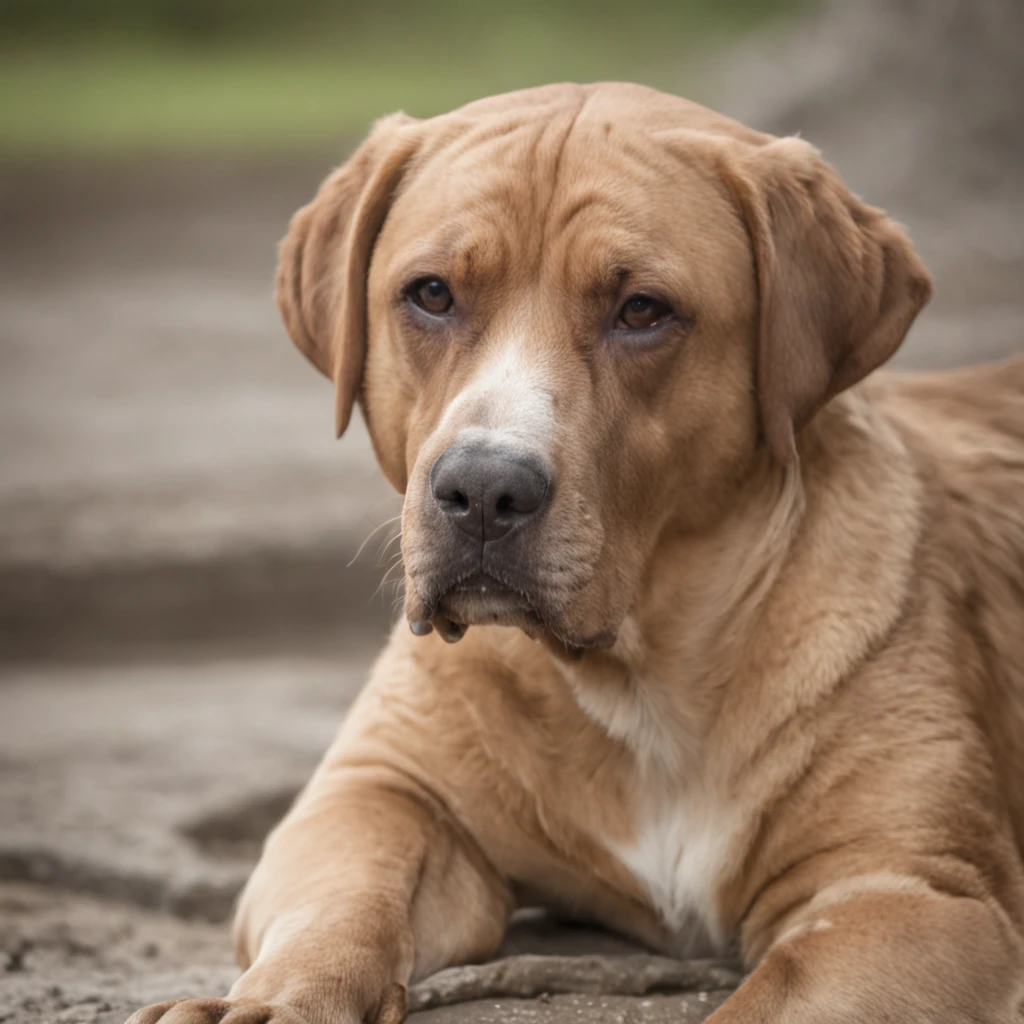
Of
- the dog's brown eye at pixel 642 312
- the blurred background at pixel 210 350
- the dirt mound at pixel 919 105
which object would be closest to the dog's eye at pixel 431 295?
the dog's brown eye at pixel 642 312

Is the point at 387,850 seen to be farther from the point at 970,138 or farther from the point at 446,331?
the point at 970,138

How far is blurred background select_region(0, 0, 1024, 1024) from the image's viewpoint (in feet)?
17.5

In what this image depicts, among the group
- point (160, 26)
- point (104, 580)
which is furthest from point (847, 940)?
point (160, 26)

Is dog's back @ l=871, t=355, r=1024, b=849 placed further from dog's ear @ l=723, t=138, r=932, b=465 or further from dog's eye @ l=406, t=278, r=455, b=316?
dog's eye @ l=406, t=278, r=455, b=316

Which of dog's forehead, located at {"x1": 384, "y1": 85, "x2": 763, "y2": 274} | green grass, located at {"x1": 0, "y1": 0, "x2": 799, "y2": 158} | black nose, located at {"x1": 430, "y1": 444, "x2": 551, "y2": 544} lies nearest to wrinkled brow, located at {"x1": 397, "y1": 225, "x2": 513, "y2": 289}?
dog's forehead, located at {"x1": 384, "y1": 85, "x2": 763, "y2": 274}

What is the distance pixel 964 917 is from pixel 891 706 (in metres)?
0.48

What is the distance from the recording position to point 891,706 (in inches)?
142

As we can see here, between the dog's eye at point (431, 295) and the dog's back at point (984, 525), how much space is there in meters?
1.19

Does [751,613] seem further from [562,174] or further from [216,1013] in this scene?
[216,1013]

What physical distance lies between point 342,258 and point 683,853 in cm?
155

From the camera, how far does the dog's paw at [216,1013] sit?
9.80ft

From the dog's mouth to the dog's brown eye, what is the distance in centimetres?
64

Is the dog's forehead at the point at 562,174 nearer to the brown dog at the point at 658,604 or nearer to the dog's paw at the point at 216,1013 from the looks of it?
the brown dog at the point at 658,604

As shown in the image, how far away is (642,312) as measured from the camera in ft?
11.5
